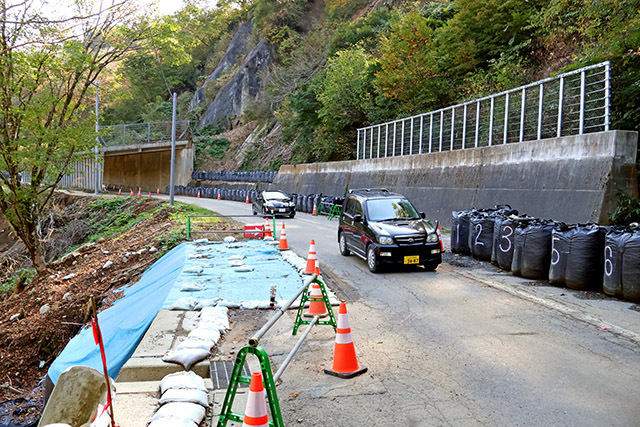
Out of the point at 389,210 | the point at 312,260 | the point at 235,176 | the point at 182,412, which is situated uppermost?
the point at 235,176

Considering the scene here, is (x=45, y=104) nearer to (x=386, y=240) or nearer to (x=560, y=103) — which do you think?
(x=386, y=240)

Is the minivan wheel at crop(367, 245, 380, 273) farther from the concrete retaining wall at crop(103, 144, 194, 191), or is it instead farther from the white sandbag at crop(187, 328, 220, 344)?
the concrete retaining wall at crop(103, 144, 194, 191)

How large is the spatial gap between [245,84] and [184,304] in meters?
54.9

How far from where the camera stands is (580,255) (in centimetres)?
820

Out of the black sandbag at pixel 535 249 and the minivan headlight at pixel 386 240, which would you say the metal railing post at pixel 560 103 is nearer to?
the black sandbag at pixel 535 249

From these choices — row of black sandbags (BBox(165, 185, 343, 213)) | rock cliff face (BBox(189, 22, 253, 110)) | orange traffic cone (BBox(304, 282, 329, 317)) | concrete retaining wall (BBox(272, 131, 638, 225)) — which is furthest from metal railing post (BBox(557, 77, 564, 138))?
rock cliff face (BBox(189, 22, 253, 110))

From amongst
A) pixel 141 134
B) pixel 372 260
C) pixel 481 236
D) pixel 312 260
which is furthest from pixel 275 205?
pixel 141 134

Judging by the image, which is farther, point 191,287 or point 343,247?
point 343,247

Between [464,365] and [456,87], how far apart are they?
23.2 metres

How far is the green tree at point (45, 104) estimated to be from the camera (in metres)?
12.3

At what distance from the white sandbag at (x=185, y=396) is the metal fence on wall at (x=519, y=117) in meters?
13.0

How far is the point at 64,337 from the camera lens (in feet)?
30.8

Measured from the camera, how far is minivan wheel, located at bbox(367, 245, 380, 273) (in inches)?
400

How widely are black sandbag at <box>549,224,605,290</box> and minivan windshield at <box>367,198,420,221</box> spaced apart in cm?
340
